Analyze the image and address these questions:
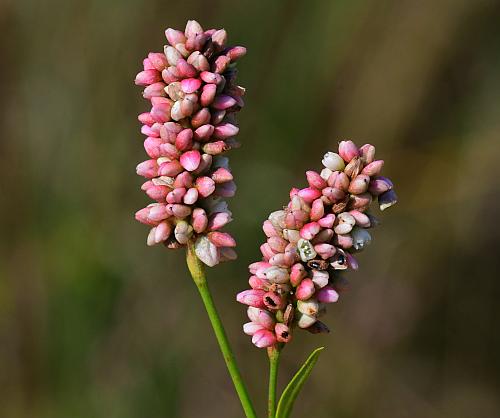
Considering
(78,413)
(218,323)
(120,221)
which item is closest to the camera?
(218,323)

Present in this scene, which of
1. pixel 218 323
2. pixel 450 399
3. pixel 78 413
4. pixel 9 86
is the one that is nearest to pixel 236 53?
pixel 218 323

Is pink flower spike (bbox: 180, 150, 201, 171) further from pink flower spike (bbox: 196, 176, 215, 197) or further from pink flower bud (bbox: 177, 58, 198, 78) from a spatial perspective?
pink flower bud (bbox: 177, 58, 198, 78)

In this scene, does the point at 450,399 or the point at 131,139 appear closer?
the point at 131,139

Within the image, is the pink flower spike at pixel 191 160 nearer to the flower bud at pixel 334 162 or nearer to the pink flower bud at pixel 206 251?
the pink flower bud at pixel 206 251

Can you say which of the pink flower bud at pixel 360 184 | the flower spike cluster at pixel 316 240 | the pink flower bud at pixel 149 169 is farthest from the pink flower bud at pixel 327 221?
the pink flower bud at pixel 149 169

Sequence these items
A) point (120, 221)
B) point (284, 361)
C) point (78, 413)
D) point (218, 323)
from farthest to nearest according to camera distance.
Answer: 1. point (284, 361)
2. point (120, 221)
3. point (78, 413)
4. point (218, 323)

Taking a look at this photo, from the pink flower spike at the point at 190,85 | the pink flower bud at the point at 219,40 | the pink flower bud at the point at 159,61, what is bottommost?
the pink flower spike at the point at 190,85

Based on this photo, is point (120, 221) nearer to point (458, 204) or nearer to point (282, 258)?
point (458, 204)

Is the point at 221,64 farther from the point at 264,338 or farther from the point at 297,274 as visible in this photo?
the point at 264,338
